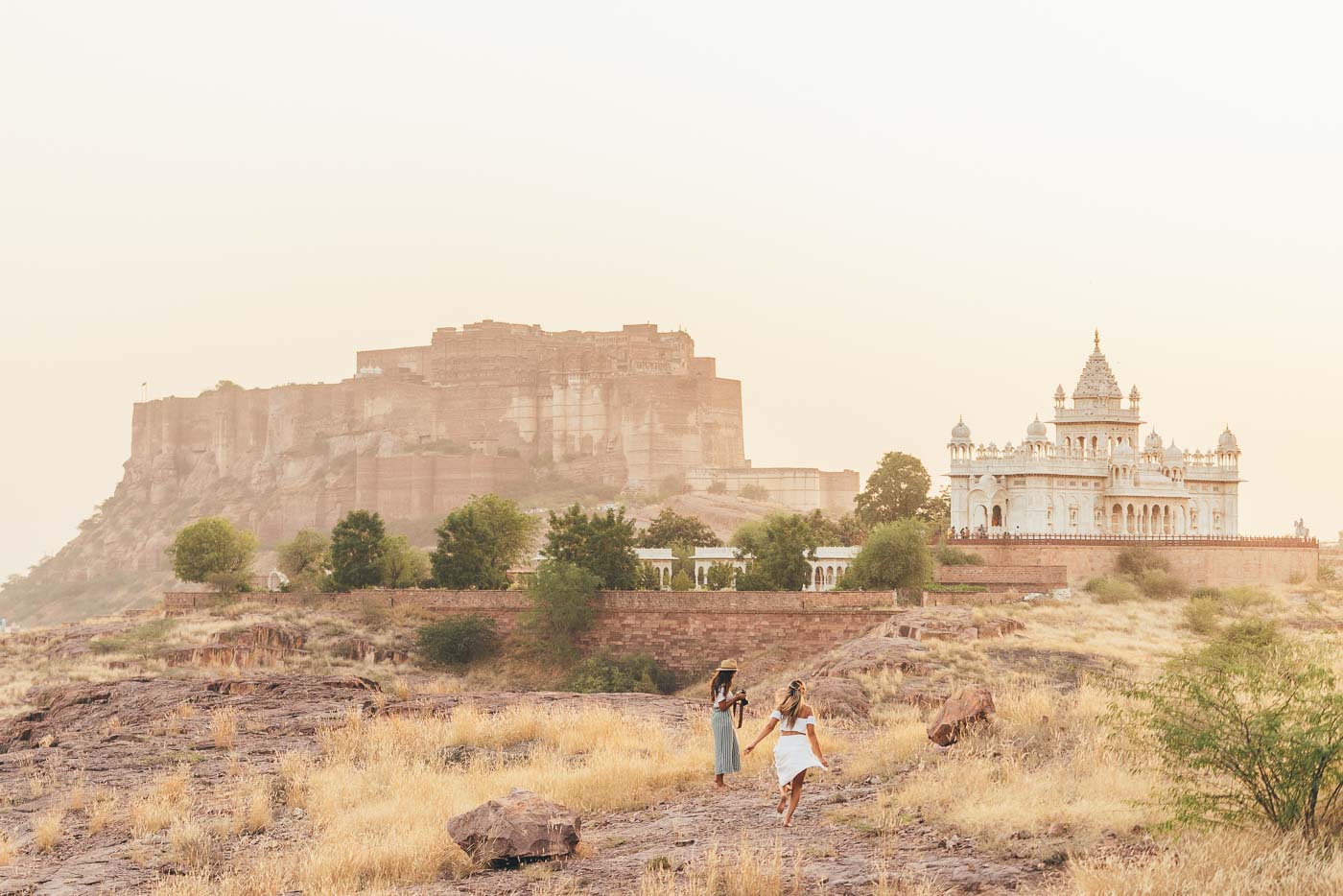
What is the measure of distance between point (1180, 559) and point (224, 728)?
30464mm

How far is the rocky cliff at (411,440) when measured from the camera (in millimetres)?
90000

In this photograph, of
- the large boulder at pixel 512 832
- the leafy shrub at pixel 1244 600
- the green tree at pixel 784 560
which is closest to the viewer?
the large boulder at pixel 512 832

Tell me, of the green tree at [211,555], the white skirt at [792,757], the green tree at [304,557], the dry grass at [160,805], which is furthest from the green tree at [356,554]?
the white skirt at [792,757]

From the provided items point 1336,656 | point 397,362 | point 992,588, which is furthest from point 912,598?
point 397,362

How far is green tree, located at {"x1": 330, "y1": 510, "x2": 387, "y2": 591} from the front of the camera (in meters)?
40.4

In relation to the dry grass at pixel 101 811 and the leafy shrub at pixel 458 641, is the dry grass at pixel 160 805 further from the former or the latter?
the leafy shrub at pixel 458 641

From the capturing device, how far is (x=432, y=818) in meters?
11.5

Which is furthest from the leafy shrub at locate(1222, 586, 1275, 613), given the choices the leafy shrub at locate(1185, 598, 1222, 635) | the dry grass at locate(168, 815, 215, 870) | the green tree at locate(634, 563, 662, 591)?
the dry grass at locate(168, 815, 215, 870)

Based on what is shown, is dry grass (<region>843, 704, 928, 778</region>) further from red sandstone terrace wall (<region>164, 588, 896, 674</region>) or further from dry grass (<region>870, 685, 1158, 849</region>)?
red sandstone terrace wall (<region>164, 588, 896, 674</region>)

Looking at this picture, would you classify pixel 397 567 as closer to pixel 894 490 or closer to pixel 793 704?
pixel 894 490

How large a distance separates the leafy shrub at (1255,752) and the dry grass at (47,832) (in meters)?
8.57

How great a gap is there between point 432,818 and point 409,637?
2489 centimetres

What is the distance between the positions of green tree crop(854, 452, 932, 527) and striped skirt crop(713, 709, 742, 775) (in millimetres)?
38894

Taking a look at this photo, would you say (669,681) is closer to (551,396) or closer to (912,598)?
(912,598)
